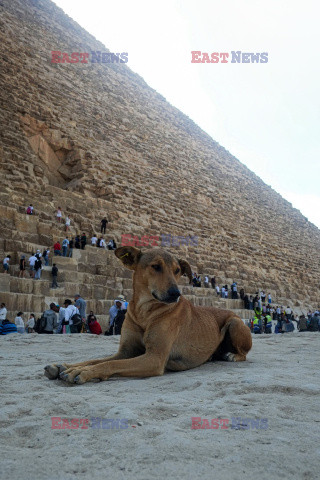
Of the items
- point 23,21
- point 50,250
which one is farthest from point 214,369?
point 23,21

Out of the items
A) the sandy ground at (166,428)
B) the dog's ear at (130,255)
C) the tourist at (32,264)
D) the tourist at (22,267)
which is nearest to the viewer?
the sandy ground at (166,428)

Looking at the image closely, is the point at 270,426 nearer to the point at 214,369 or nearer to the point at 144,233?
the point at 214,369

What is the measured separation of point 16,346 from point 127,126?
21.1 meters

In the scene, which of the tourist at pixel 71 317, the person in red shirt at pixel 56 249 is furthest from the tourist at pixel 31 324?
the person in red shirt at pixel 56 249

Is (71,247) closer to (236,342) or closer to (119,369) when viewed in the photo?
(236,342)

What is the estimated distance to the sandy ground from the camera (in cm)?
116

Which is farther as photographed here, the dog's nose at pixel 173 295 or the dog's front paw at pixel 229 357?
the dog's front paw at pixel 229 357

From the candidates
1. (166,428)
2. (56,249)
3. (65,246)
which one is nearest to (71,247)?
(65,246)

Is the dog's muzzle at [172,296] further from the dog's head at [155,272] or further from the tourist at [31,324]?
the tourist at [31,324]

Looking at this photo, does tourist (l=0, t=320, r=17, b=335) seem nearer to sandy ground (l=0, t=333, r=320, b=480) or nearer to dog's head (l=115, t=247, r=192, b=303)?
sandy ground (l=0, t=333, r=320, b=480)

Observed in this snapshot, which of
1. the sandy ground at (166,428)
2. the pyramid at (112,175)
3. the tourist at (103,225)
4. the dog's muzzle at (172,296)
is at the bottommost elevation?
the sandy ground at (166,428)

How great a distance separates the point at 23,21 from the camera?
2391 centimetres

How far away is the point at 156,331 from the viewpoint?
268cm

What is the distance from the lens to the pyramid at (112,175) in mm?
13008
